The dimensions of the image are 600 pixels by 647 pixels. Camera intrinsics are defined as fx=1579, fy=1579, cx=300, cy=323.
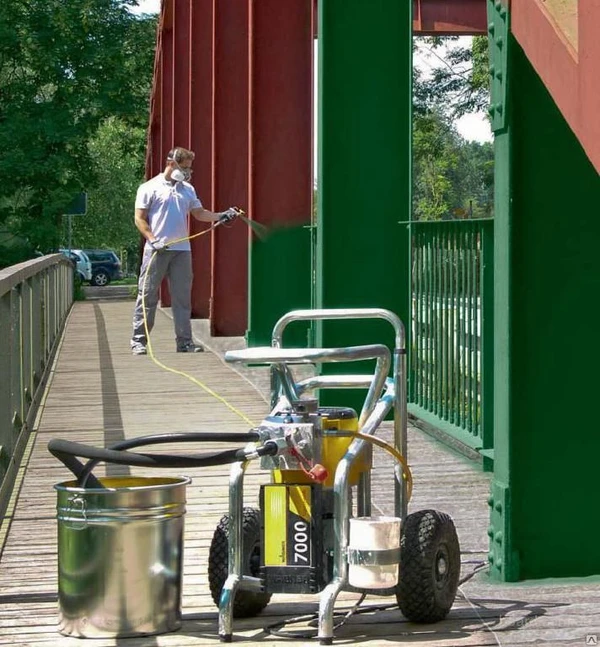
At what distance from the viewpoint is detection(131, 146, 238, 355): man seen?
1351 cm

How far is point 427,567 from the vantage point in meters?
4.54

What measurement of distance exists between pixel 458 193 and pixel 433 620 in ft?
289

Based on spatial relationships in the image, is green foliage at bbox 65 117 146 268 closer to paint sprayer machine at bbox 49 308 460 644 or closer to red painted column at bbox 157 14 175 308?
red painted column at bbox 157 14 175 308

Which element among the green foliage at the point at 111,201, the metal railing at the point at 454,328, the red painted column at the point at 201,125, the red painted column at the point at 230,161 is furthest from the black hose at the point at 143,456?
the green foliage at the point at 111,201

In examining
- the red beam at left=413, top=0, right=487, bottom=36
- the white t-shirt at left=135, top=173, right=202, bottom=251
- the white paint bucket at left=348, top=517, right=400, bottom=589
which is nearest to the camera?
the white paint bucket at left=348, top=517, right=400, bottom=589

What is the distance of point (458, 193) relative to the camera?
3620 inches

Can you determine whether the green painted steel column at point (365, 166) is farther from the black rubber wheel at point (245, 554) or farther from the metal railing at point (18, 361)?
the black rubber wheel at point (245, 554)

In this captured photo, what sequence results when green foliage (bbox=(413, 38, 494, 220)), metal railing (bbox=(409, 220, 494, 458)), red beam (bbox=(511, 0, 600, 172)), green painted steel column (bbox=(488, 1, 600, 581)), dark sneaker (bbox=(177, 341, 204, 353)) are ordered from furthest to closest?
green foliage (bbox=(413, 38, 494, 220)) → dark sneaker (bbox=(177, 341, 204, 353)) → metal railing (bbox=(409, 220, 494, 458)) → green painted steel column (bbox=(488, 1, 600, 581)) → red beam (bbox=(511, 0, 600, 172))

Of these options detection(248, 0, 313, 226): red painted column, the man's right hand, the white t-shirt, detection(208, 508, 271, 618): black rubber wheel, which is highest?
detection(248, 0, 313, 226): red painted column

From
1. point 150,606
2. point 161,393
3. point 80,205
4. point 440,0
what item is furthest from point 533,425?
point 80,205

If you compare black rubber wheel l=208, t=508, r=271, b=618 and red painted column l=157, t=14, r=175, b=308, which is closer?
black rubber wheel l=208, t=508, r=271, b=618

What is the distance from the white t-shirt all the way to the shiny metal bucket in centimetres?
910

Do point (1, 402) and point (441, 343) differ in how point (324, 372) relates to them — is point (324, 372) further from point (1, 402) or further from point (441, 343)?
point (1, 402)

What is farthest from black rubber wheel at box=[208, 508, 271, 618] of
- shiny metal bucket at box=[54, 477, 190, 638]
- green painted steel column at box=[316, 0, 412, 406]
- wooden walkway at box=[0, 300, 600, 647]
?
green painted steel column at box=[316, 0, 412, 406]
